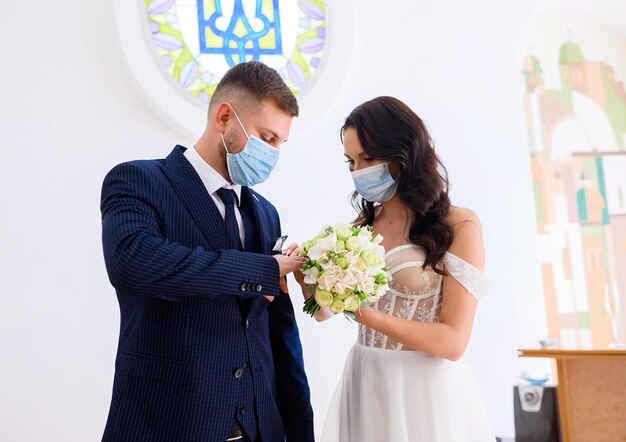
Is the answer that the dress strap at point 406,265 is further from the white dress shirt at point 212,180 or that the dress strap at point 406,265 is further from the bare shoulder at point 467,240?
the white dress shirt at point 212,180

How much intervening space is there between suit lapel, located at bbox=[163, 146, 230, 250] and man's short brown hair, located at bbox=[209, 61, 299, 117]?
0.35 meters

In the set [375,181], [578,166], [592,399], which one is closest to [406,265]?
[375,181]

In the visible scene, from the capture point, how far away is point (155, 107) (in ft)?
11.6

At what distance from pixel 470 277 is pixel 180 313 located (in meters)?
0.98

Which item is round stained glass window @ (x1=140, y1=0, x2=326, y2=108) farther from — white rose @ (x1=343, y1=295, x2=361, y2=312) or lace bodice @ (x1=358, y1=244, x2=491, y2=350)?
white rose @ (x1=343, y1=295, x2=361, y2=312)

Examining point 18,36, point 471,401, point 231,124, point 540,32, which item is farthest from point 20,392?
point 540,32

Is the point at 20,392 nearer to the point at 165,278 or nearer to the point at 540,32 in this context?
the point at 165,278

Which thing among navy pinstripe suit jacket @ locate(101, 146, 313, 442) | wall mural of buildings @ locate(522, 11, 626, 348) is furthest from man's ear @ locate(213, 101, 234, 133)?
wall mural of buildings @ locate(522, 11, 626, 348)

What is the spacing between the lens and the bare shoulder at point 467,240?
2.10 meters

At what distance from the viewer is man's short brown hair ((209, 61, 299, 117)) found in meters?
1.99

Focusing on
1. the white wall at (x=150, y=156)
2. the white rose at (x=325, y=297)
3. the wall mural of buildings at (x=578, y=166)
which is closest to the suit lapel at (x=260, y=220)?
the white rose at (x=325, y=297)

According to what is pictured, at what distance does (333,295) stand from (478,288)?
586 millimetres

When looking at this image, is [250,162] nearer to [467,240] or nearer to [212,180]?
[212,180]

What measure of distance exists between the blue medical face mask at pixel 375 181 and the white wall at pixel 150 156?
1.48m
